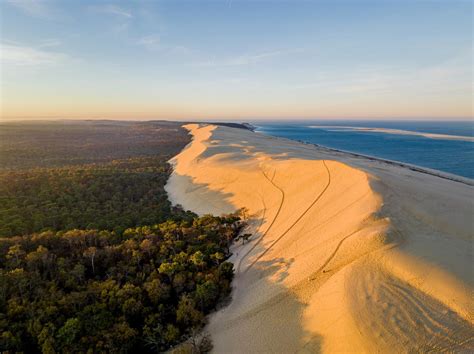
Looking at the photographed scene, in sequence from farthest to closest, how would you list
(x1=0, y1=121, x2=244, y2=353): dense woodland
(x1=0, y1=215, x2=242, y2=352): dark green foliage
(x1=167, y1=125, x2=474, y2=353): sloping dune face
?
(x1=0, y1=121, x2=244, y2=353): dense woodland
(x1=0, y1=215, x2=242, y2=352): dark green foliage
(x1=167, y1=125, x2=474, y2=353): sloping dune face

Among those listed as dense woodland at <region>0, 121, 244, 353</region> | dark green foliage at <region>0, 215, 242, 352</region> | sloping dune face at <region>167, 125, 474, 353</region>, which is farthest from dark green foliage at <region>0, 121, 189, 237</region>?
sloping dune face at <region>167, 125, 474, 353</region>

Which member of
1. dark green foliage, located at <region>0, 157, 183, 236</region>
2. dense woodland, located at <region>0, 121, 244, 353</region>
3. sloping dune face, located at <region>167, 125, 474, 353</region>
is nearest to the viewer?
sloping dune face, located at <region>167, 125, 474, 353</region>

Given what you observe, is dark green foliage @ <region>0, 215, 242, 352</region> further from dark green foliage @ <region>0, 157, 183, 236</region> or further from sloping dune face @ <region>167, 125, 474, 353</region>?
dark green foliage @ <region>0, 157, 183, 236</region>

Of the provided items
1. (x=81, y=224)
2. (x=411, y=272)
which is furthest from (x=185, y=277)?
(x=81, y=224)

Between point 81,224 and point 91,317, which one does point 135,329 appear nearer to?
point 91,317

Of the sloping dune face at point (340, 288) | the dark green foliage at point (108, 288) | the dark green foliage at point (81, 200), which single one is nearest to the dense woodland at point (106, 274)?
the dark green foliage at point (108, 288)
